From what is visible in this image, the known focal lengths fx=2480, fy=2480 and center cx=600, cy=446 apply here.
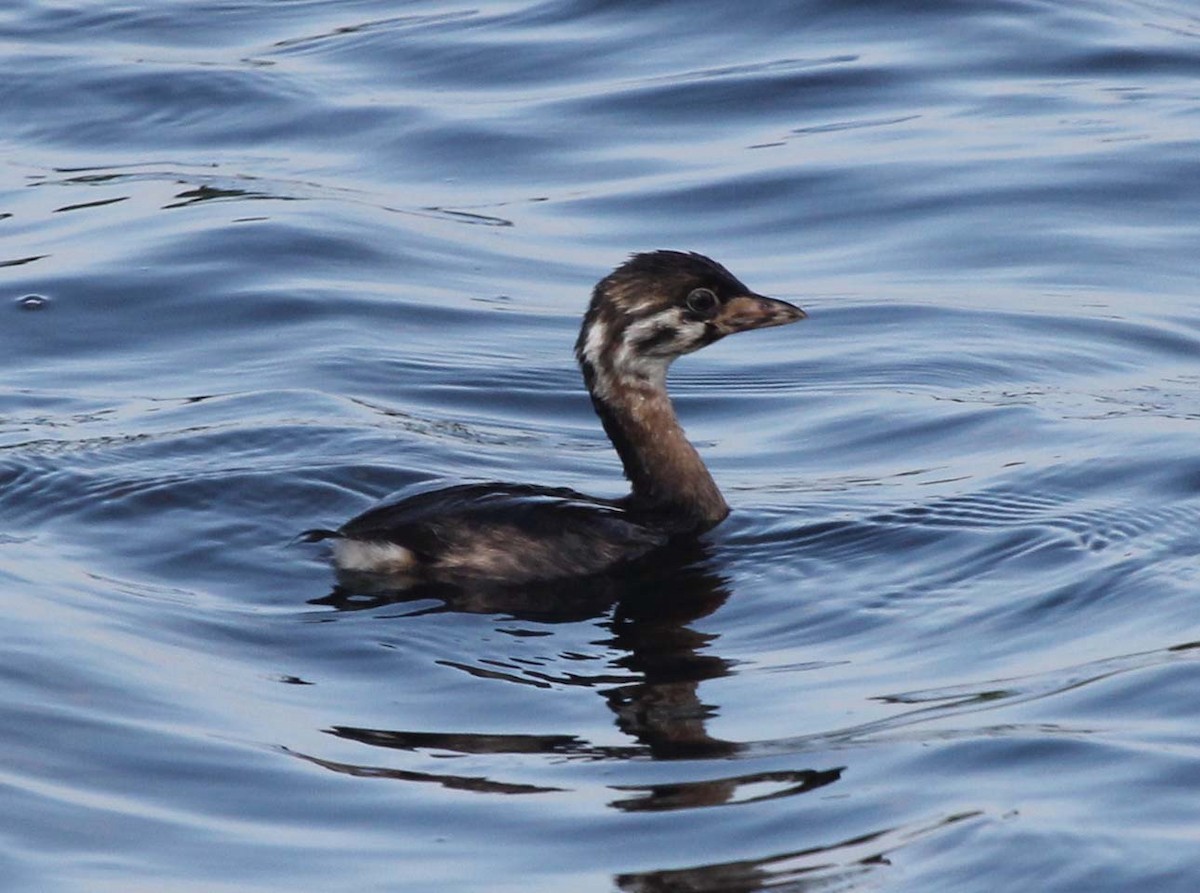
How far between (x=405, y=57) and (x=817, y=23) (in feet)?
9.51

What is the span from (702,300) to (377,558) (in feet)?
6.00

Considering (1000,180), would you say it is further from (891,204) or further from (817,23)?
(817,23)

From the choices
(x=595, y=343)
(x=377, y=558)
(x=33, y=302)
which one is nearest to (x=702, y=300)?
(x=595, y=343)

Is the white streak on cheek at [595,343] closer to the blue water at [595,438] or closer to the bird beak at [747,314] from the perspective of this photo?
the bird beak at [747,314]

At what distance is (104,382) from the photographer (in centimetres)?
1109

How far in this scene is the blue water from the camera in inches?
248

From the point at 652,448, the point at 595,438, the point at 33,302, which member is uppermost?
the point at 33,302

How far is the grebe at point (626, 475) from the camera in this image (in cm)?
846

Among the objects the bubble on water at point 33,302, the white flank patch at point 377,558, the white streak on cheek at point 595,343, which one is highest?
the white streak on cheek at point 595,343

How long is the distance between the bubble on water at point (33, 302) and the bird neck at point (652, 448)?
12.2 ft

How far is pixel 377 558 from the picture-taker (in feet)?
27.4

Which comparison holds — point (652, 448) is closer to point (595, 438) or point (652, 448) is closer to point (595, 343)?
point (595, 343)

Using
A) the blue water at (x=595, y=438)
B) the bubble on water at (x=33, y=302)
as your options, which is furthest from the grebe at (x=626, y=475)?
the bubble on water at (x=33, y=302)

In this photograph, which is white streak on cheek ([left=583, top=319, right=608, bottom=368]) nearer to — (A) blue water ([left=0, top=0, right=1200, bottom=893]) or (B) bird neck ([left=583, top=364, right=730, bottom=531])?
(B) bird neck ([left=583, top=364, right=730, bottom=531])
